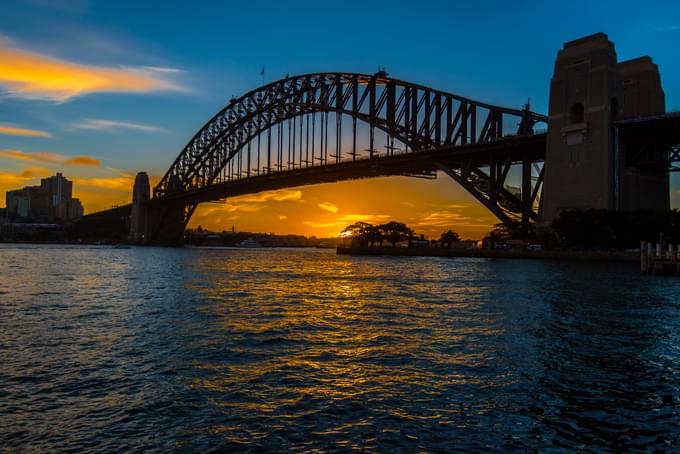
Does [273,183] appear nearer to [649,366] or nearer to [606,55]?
[606,55]

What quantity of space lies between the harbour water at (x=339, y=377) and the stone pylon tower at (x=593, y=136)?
41.5 metres

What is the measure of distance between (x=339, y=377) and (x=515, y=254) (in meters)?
61.5

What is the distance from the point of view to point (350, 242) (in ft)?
399

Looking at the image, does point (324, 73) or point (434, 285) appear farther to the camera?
point (324, 73)

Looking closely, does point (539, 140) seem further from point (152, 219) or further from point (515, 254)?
point (152, 219)

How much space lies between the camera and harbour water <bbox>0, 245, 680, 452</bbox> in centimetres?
791

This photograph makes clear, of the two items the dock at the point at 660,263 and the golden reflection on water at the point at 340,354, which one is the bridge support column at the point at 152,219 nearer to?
the dock at the point at 660,263

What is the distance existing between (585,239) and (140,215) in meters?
108

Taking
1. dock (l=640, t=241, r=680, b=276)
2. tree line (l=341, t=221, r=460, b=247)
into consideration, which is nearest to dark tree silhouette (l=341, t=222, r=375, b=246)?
tree line (l=341, t=221, r=460, b=247)

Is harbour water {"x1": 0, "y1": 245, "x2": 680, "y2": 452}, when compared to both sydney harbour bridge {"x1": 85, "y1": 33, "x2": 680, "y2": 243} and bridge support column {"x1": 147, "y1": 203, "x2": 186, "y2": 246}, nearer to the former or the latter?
sydney harbour bridge {"x1": 85, "y1": 33, "x2": 680, "y2": 243}

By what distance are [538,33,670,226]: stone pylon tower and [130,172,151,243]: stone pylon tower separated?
100 meters

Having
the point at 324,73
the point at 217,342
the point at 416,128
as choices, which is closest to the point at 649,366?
the point at 217,342

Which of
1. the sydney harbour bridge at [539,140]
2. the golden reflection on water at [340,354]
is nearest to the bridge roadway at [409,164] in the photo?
the sydney harbour bridge at [539,140]

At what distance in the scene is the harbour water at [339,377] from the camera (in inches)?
311
